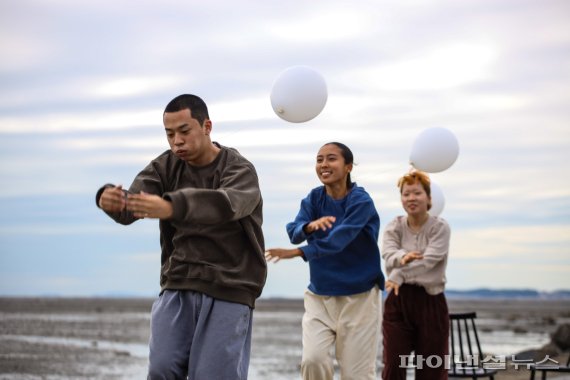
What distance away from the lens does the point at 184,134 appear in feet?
18.1

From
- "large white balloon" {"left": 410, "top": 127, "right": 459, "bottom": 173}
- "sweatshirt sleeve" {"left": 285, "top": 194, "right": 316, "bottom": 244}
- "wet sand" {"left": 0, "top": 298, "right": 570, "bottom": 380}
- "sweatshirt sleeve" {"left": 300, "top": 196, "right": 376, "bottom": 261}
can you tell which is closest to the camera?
"sweatshirt sleeve" {"left": 300, "top": 196, "right": 376, "bottom": 261}

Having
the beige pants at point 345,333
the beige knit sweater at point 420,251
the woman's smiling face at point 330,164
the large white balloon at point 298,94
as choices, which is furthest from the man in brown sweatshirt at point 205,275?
the beige knit sweater at point 420,251

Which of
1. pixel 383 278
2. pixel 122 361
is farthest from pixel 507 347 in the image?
pixel 383 278

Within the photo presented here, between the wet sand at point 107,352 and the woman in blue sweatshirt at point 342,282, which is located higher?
the woman in blue sweatshirt at point 342,282

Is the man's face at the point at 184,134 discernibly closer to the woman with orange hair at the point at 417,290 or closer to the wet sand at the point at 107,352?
the woman with orange hair at the point at 417,290

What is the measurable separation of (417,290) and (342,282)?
1.50 metres

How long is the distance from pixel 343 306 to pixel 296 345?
55.3 ft

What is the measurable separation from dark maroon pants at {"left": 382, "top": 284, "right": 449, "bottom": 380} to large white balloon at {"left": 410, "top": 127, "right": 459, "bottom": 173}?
156 centimetres

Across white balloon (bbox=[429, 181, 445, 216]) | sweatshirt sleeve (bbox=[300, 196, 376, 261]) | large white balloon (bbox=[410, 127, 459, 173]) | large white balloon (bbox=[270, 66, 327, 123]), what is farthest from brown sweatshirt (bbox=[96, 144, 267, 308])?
white balloon (bbox=[429, 181, 445, 216])

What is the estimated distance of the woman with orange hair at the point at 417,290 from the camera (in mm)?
8617

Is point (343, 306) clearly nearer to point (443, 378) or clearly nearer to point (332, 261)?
point (332, 261)

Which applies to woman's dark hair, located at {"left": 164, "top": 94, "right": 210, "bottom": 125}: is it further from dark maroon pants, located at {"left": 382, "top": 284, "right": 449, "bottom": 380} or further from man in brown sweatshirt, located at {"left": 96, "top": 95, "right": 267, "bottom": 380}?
dark maroon pants, located at {"left": 382, "top": 284, "right": 449, "bottom": 380}

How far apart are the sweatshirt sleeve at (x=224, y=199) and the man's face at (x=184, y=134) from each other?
227mm

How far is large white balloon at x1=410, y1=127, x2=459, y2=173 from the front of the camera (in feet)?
32.0
